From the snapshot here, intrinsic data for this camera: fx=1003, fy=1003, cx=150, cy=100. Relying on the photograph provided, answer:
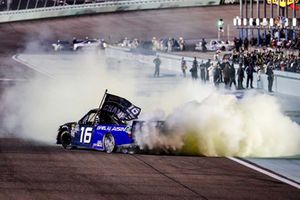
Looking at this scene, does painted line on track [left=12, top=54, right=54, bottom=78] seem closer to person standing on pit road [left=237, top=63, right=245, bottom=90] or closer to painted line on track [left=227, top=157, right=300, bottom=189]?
person standing on pit road [left=237, top=63, right=245, bottom=90]

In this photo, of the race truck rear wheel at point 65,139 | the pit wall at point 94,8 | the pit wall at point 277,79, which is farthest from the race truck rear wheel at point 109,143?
the pit wall at point 94,8

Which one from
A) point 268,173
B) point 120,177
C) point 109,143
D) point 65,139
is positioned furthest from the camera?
point 65,139

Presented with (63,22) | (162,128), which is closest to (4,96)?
(162,128)

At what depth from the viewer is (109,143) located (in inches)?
955

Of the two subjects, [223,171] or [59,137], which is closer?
[223,171]

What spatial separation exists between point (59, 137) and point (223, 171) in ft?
23.7

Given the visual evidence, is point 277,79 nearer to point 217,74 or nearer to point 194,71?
point 217,74

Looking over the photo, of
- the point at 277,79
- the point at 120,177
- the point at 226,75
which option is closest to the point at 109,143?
the point at 120,177

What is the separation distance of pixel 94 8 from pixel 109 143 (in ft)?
291

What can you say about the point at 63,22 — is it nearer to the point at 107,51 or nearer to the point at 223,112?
the point at 107,51

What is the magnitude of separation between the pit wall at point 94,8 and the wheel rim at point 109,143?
3442 inches

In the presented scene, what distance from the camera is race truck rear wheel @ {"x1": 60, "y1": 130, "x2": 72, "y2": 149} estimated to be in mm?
A: 26203

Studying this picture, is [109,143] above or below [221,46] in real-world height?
above

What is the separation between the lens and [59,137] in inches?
1048
